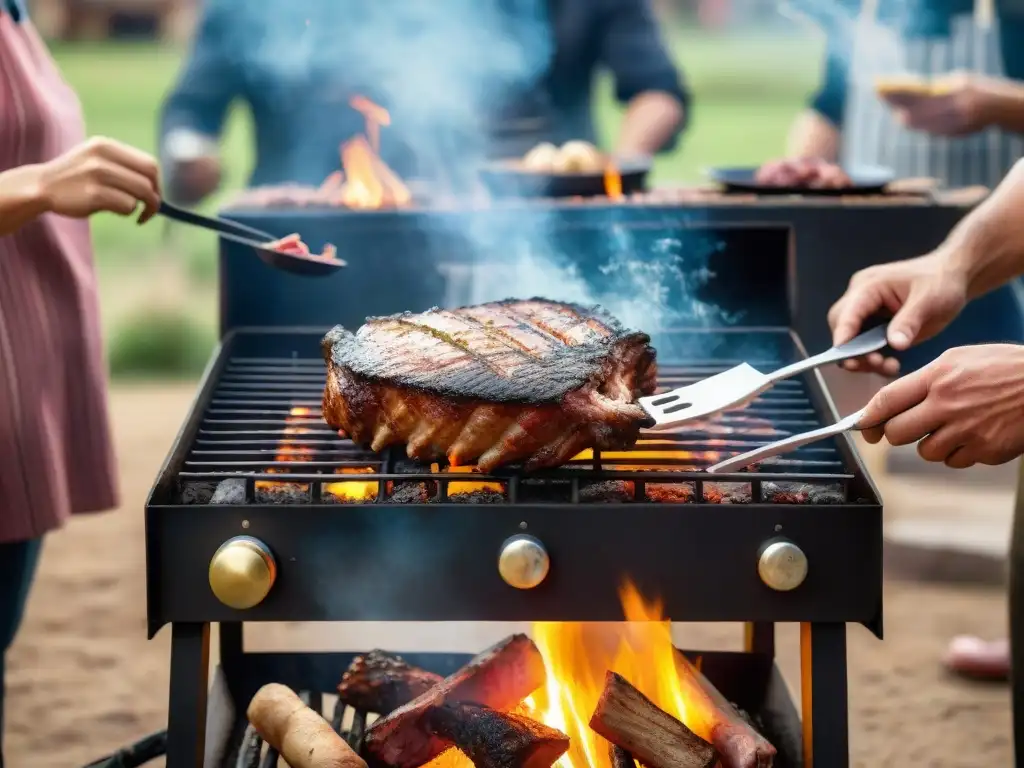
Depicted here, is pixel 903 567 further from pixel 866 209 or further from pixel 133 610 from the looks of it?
pixel 133 610

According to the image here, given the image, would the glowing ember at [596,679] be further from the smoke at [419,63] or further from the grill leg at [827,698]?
the smoke at [419,63]

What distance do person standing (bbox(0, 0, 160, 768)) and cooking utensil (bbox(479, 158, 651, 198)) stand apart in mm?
1244

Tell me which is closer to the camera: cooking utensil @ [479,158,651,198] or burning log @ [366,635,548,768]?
burning log @ [366,635,548,768]

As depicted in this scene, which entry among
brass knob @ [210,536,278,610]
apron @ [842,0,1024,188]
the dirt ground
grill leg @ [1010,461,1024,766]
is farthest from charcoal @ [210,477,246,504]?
apron @ [842,0,1024,188]

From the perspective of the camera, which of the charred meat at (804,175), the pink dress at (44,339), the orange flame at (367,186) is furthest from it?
the charred meat at (804,175)

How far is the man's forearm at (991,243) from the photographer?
3.11 m

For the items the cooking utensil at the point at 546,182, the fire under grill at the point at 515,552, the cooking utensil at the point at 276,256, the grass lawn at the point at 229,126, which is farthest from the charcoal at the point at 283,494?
the grass lawn at the point at 229,126

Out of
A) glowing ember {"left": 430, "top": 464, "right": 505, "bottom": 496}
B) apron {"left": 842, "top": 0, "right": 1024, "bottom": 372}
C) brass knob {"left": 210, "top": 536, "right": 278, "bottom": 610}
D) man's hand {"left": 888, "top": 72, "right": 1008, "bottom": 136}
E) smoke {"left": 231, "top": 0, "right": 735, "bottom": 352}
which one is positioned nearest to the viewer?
brass knob {"left": 210, "top": 536, "right": 278, "bottom": 610}

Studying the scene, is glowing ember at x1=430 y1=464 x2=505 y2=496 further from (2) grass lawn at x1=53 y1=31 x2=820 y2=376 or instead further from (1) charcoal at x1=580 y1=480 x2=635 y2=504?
(2) grass lawn at x1=53 y1=31 x2=820 y2=376

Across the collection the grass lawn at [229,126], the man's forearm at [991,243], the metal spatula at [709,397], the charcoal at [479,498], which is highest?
the man's forearm at [991,243]

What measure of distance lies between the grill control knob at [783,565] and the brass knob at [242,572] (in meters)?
0.99

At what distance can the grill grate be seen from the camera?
2389mm

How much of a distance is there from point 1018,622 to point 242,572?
236 centimetres

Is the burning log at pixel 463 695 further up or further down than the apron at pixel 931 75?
further down
